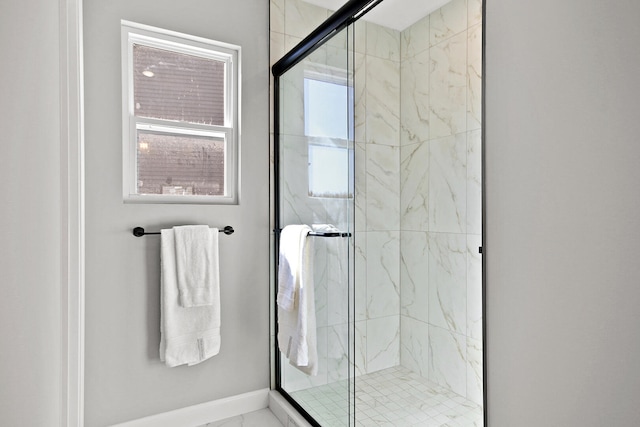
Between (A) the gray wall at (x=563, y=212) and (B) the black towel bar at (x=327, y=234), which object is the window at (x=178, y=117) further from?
(A) the gray wall at (x=563, y=212)

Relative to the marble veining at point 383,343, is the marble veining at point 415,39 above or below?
above

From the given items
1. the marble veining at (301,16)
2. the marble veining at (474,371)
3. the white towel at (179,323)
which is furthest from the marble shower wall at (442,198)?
the white towel at (179,323)

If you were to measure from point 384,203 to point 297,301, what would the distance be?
1146 millimetres

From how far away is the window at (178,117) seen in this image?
1728 millimetres

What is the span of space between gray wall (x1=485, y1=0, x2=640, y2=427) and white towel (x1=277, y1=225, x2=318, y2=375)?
36.1 inches

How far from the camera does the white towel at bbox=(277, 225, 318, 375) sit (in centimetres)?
157

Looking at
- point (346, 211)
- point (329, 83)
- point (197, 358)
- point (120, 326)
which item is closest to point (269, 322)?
point (197, 358)

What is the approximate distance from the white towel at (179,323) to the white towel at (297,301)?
0.35 m

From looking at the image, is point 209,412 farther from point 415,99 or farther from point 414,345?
point 415,99

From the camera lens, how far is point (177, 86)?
1.83 m

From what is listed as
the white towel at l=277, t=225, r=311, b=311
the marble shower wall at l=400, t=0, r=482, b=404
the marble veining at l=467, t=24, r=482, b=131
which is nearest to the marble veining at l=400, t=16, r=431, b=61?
the marble shower wall at l=400, t=0, r=482, b=404

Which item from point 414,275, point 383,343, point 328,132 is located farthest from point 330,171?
point 383,343

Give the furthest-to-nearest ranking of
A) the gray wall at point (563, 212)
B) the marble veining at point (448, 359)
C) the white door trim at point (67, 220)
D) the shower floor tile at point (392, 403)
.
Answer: the marble veining at point (448, 359)
the shower floor tile at point (392, 403)
the white door trim at point (67, 220)
the gray wall at point (563, 212)

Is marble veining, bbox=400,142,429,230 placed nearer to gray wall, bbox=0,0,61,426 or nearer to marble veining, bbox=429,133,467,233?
marble veining, bbox=429,133,467,233
